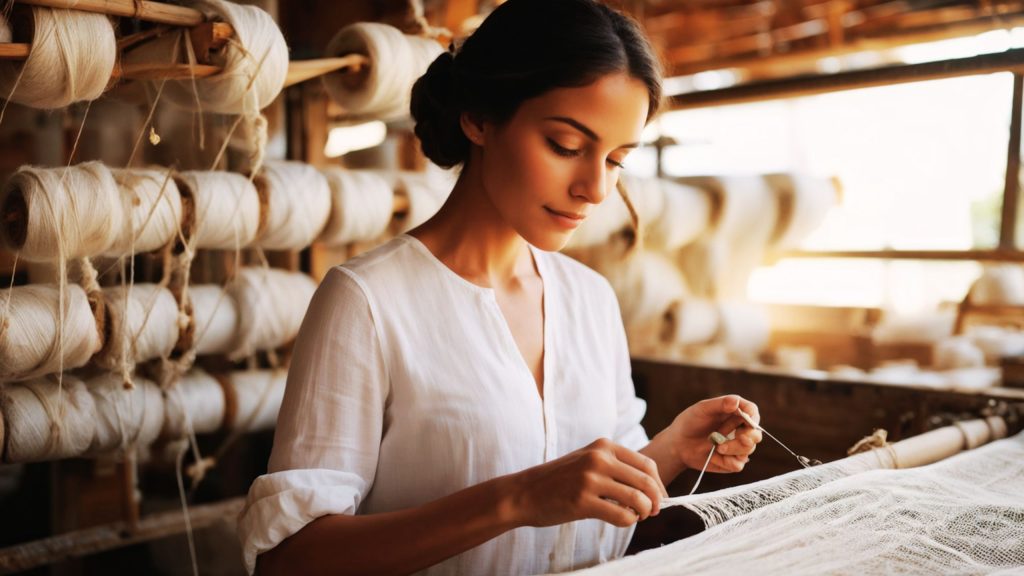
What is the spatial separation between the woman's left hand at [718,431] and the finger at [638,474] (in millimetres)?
293

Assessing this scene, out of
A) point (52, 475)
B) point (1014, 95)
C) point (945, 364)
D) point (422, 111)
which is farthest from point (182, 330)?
point (945, 364)

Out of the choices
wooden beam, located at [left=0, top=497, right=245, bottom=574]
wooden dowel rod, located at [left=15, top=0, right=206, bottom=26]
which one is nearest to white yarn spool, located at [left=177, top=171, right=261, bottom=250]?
wooden dowel rod, located at [left=15, top=0, right=206, bottom=26]

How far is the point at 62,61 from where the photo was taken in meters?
1.35

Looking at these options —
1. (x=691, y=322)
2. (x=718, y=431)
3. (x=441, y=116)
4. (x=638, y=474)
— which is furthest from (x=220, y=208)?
(x=691, y=322)

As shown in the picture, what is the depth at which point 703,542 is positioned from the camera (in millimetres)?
1022

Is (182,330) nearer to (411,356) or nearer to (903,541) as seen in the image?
(411,356)

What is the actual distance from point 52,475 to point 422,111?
1.49 m

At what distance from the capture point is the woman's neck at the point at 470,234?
4.21 ft

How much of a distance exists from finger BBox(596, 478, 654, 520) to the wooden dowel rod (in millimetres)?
1033

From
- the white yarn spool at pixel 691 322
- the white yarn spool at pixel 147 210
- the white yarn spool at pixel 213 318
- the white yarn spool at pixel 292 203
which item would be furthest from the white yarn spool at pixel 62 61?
the white yarn spool at pixel 691 322

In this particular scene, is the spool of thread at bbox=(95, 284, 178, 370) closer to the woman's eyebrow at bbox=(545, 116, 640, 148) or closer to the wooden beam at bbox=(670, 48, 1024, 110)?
the woman's eyebrow at bbox=(545, 116, 640, 148)

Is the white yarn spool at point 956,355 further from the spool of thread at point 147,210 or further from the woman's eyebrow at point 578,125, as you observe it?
the spool of thread at point 147,210

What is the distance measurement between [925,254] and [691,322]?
713 mm

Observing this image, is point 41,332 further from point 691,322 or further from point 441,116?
point 691,322
